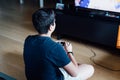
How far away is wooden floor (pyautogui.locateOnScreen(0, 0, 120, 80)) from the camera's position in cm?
213

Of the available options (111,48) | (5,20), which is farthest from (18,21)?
(111,48)

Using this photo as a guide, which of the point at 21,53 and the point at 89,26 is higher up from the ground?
the point at 89,26

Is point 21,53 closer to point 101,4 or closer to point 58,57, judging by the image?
point 101,4

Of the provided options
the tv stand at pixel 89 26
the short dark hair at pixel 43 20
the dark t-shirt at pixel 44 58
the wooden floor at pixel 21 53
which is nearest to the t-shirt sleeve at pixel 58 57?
the dark t-shirt at pixel 44 58

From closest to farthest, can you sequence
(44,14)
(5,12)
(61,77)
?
(44,14) < (61,77) < (5,12)

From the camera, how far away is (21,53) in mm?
2492

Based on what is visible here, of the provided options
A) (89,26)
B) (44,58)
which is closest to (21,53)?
(89,26)

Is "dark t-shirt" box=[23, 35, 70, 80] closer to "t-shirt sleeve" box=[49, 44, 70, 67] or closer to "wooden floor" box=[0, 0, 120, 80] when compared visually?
"t-shirt sleeve" box=[49, 44, 70, 67]

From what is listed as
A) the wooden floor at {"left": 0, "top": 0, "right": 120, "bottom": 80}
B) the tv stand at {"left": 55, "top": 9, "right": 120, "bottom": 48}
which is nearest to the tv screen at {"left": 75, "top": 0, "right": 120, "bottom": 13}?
the tv stand at {"left": 55, "top": 9, "right": 120, "bottom": 48}

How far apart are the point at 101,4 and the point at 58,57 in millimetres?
1330

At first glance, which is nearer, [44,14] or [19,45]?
[44,14]

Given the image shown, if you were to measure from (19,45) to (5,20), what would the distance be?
970 millimetres

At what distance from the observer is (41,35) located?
132 centimetres

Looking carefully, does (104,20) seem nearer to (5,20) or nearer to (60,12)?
(60,12)
